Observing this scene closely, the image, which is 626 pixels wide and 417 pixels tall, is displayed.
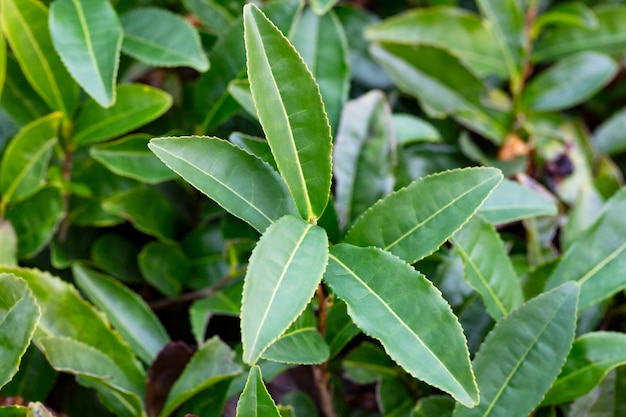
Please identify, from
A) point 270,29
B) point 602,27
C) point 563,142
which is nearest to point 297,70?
point 270,29

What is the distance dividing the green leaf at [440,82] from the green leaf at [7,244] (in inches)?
21.9

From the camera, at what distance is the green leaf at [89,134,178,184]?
850 mm

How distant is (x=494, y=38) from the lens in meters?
1.08

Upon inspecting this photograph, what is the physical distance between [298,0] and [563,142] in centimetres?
48

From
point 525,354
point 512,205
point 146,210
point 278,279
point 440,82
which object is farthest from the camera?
point 440,82

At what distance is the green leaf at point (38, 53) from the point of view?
2.75 feet

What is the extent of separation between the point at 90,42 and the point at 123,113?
94mm

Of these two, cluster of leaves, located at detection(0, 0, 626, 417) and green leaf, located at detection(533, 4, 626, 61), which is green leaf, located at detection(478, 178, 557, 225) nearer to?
cluster of leaves, located at detection(0, 0, 626, 417)

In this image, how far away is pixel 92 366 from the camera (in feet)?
2.39

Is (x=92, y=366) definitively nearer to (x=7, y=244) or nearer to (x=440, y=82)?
(x=7, y=244)

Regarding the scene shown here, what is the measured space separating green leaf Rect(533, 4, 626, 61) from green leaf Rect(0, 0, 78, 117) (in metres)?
0.71

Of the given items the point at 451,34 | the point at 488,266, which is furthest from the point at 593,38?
the point at 488,266

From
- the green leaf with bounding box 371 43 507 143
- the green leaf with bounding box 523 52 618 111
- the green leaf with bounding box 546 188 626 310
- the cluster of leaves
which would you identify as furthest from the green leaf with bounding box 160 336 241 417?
the green leaf with bounding box 523 52 618 111

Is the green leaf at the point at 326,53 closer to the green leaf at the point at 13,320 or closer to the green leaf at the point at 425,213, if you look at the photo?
the green leaf at the point at 425,213
